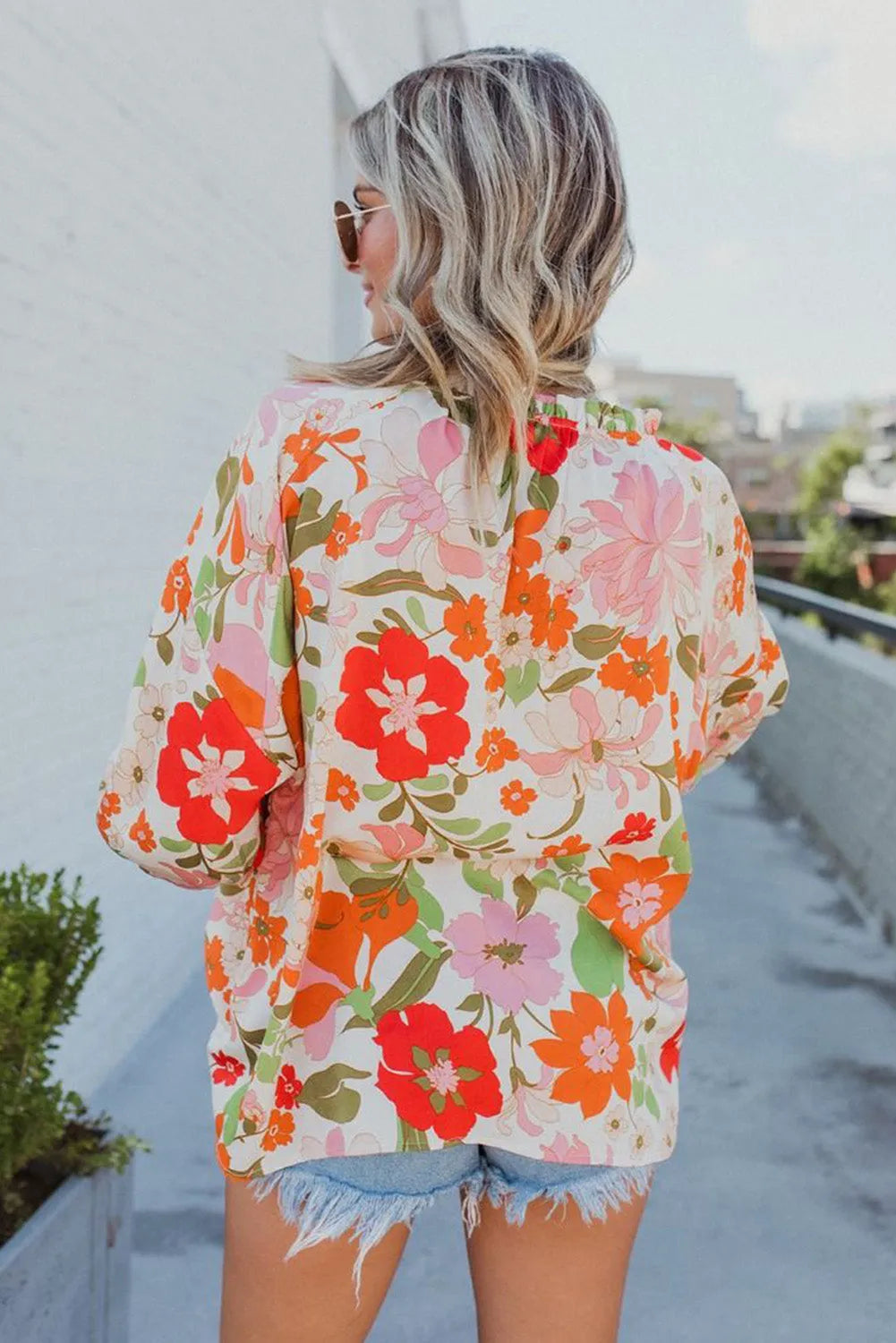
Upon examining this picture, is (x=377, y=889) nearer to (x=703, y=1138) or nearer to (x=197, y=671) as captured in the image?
(x=197, y=671)

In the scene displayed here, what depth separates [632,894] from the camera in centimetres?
123

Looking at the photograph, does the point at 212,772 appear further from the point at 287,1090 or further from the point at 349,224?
the point at 349,224

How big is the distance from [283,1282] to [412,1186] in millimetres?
134

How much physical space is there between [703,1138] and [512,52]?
2.67m

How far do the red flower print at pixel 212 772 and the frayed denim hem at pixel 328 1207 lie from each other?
0.29m

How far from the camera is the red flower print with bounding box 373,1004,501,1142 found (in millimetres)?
→ 1155

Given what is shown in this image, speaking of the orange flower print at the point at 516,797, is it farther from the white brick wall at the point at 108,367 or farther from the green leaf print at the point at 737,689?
the white brick wall at the point at 108,367

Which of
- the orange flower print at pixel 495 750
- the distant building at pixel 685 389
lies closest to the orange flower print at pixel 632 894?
the orange flower print at pixel 495 750

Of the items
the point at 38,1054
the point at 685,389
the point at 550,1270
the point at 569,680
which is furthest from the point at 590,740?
the point at 685,389

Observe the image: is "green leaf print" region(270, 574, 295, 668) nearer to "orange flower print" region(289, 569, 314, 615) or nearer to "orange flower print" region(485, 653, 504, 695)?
"orange flower print" region(289, 569, 314, 615)

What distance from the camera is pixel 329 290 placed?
669 centimetres

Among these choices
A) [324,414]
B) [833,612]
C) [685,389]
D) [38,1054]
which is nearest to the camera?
[324,414]

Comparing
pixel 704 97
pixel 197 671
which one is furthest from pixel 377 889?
pixel 704 97

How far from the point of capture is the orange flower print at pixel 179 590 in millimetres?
1196
